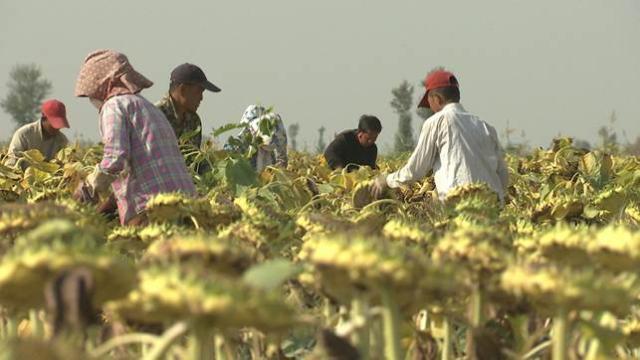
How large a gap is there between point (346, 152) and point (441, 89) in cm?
331

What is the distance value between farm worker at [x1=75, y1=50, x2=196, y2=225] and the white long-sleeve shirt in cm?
119

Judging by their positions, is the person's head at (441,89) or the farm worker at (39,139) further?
the farm worker at (39,139)

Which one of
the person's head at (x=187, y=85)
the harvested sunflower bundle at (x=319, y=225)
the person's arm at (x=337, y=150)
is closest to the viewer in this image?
the harvested sunflower bundle at (x=319, y=225)

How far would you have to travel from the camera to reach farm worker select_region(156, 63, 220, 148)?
4.37 meters

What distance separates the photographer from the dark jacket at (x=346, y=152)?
302 inches

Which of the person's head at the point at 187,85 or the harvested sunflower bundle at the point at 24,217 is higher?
the harvested sunflower bundle at the point at 24,217

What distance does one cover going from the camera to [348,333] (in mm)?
883

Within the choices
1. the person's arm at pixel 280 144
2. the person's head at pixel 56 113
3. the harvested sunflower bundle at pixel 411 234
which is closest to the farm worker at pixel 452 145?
the person's arm at pixel 280 144

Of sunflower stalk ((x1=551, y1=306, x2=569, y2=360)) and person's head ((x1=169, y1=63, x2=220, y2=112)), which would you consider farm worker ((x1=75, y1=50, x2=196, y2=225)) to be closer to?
person's head ((x1=169, y1=63, x2=220, y2=112))

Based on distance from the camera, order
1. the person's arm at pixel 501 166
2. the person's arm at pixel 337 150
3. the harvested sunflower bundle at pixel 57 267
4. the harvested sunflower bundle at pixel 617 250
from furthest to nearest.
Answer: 1. the person's arm at pixel 337 150
2. the person's arm at pixel 501 166
3. the harvested sunflower bundle at pixel 617 250
4. the harvested sunflower bundle at pixel 57 267

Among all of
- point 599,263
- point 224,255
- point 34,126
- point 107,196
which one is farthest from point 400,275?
point 34,126

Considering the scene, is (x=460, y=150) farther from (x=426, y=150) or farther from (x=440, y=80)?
(x=440, y=80)

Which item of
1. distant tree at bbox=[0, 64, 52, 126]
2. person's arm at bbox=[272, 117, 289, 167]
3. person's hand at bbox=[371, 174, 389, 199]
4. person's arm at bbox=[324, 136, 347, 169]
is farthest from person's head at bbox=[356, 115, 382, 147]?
distant tree at bbox=[0, 64, 52, 126]

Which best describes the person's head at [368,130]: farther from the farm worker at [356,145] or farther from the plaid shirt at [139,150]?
the plaid shirt at [139,150]
